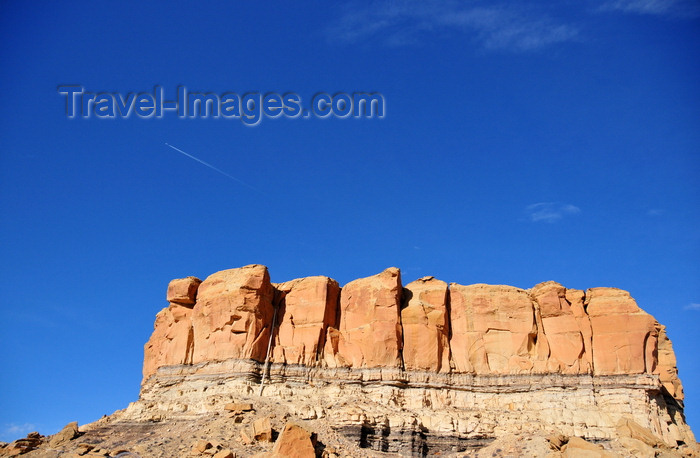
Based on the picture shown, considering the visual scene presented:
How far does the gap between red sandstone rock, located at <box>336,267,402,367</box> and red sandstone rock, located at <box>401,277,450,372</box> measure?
2.93ft

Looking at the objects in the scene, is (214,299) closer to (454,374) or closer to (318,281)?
(318,281)

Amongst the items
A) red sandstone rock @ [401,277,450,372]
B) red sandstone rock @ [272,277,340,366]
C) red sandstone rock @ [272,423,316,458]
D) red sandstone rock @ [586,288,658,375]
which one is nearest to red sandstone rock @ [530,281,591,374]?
red sandstone rock @ [586,288,658,375]

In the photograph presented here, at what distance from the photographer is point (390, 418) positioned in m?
48.8

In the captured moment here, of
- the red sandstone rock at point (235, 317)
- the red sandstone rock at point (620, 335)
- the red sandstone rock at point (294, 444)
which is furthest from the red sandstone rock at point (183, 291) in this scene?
the red sandstone rock at point (620, 335)

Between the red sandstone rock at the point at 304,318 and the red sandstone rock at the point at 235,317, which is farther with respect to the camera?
the red sandstone rock at the point at 304,318

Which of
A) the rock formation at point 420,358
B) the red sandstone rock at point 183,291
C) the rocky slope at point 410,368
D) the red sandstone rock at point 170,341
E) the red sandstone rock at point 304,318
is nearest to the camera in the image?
the rocky slope at point 410,368

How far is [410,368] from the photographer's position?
179ft

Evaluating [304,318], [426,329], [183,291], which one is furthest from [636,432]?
[183,291]

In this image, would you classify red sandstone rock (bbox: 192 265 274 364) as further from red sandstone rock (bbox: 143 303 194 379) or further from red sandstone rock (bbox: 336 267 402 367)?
red sandstone rock (bbox: 336 267 402 367)

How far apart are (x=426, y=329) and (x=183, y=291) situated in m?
22.8

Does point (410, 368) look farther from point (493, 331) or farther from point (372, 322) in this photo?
Result: point (493, 331)

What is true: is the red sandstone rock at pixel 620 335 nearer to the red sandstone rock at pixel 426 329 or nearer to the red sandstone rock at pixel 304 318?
the red sandstone rock at pixel 426 329

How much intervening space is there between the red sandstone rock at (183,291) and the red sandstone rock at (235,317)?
1.75 m

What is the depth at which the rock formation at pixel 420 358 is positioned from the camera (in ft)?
162
